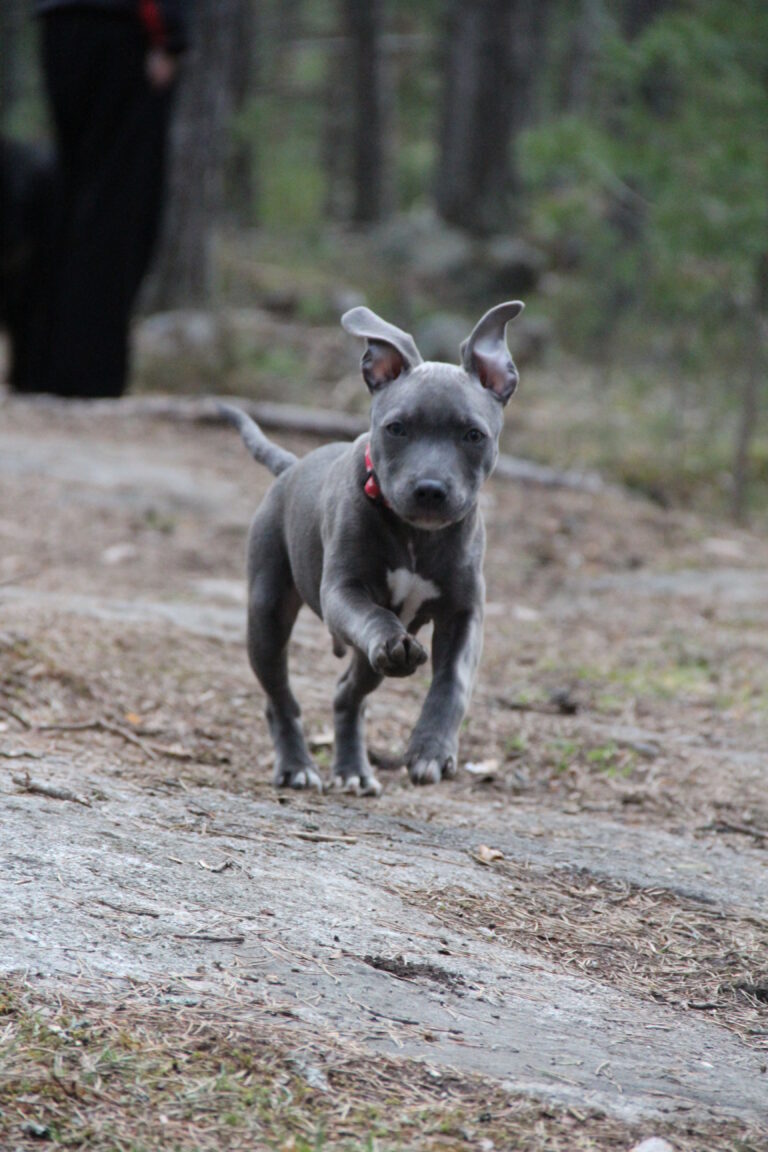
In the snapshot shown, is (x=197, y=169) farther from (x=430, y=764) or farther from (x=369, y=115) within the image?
(x=369, y=115)

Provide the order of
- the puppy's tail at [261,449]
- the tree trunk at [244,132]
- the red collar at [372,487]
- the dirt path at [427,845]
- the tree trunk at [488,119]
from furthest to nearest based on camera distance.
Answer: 1. the tree trunk at [244,132]
2. the tree trunk at [488,119]
3. the puppy's tail at [261,449]
4. the red collar at [372,487]
5. the dirt path at [427,845]

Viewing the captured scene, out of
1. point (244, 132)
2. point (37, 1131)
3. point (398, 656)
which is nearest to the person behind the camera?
point (37, 1131)

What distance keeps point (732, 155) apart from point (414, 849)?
25.8ft

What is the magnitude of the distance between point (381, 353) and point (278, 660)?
4.39ft

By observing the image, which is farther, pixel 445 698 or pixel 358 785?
pixel 358 785

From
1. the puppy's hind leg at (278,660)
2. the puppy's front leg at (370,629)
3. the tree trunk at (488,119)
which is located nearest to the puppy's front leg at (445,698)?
the puppy's front leg at (370,629)

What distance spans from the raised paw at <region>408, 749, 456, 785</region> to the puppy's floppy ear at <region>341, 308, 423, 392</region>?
1267 millimetres

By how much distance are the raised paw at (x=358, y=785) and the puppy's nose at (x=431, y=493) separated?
141 centimetres

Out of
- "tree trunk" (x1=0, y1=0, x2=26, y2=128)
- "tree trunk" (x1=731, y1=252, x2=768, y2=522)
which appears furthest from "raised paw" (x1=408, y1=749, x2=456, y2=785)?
"tree trunk" (x1=0, y1=0, x2=26, y2=128)

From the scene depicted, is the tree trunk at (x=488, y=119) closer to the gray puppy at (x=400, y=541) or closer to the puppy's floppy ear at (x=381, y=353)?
the gray puppy at (x=400, y=541)

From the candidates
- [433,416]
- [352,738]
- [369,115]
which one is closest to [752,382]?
[352,738]

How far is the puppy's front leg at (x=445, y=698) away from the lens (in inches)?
178

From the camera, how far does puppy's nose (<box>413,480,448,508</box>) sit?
4.42 m

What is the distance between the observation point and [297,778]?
5.45 m
